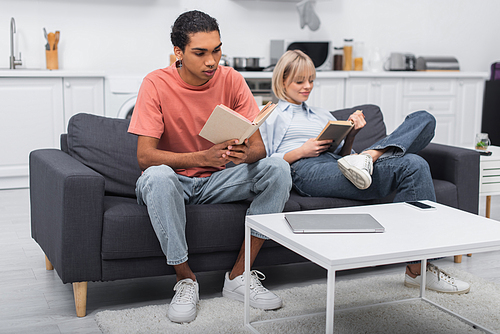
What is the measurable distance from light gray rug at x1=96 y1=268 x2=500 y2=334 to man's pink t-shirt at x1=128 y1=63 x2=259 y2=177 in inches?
21.0

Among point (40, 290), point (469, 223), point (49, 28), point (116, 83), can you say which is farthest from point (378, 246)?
point (49, 28)

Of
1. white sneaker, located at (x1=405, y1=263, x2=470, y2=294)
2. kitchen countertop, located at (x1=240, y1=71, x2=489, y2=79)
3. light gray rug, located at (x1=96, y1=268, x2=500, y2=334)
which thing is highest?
kitchen countertop, located at (x1=240, y1=71, x2=489, y2=79)

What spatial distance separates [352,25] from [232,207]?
3.90m

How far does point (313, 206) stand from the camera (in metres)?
2.11

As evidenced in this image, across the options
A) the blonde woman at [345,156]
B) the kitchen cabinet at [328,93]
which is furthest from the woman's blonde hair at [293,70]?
the kitchen cabinet at [328,93]

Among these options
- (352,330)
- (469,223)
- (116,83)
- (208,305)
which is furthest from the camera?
(116,83)

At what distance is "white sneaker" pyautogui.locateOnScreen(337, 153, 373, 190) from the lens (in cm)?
202

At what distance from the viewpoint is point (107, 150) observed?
2205mm

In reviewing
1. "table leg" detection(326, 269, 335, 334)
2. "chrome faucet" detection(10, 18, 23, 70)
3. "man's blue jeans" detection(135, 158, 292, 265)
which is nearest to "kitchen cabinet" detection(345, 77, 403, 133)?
Result: "chrome faucet" detection(10, 18, 23, 70)

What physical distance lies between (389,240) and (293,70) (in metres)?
1.17

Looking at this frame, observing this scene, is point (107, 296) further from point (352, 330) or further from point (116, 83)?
point (116, 83)

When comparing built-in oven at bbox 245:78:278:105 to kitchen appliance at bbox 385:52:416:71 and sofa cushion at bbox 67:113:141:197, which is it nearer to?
kitchen appliance at bbox 385:52:416:71

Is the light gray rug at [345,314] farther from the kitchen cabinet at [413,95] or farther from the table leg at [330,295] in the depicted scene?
the kitchen cabinet at [413,95]

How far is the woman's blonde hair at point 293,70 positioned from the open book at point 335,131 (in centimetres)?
32
